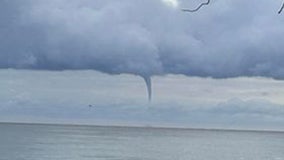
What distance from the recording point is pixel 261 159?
15650 centimetres

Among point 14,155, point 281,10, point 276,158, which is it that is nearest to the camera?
point 281,10

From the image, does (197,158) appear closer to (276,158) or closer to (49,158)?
(276,158)

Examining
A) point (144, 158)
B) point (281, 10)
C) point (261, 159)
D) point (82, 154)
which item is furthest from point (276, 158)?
point (281, 10)

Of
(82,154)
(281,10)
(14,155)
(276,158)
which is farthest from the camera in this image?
(276,158)

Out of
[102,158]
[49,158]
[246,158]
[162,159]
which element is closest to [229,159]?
[246,158]

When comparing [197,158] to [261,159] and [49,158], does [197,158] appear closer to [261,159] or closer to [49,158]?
[261,159]

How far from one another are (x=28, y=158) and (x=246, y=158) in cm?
5781

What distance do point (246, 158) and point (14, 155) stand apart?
193ft

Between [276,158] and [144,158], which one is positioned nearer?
[144,158]

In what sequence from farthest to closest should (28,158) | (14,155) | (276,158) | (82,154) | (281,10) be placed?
(276,158) → (82,154) → (14,155) → (28,158) → (281,10)

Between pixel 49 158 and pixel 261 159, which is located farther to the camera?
pixel 261 159

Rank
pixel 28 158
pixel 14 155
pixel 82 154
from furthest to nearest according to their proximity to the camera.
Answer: pixel 82 154, pixel 14 155, pixel 28 158

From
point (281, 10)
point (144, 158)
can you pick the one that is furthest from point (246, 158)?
point (281, 10)

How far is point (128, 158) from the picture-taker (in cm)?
14200
